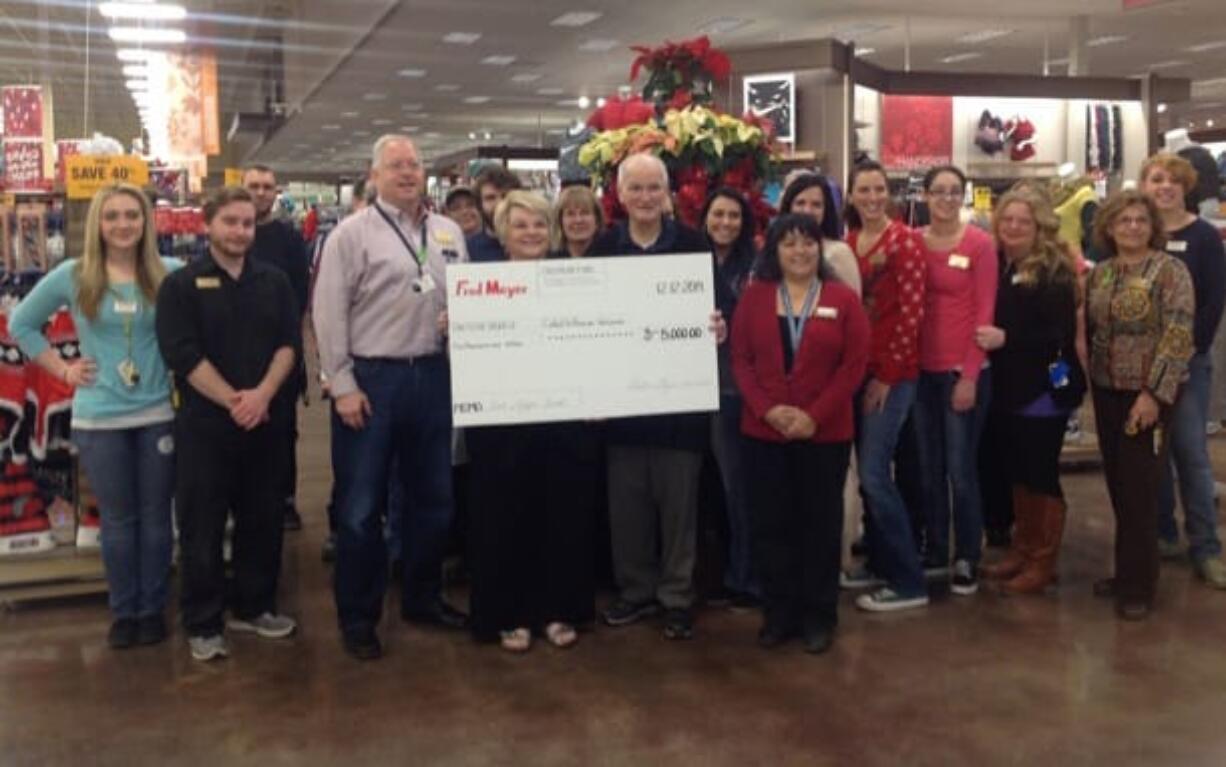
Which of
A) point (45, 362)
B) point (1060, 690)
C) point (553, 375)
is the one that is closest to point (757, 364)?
point (553, 375)

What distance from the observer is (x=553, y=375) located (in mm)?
3664

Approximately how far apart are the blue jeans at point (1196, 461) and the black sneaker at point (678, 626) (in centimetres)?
198

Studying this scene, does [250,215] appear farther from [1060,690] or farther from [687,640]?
[1060,690]

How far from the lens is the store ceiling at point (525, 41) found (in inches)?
A: 459

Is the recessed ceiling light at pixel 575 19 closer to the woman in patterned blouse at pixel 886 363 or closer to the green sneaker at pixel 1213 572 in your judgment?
the woman in patterned blouse at pixel 886 363

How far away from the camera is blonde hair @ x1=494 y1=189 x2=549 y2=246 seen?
374 cm

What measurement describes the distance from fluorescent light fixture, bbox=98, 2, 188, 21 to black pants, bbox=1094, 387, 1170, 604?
10.1 meters

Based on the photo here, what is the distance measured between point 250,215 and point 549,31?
9437 millimetres

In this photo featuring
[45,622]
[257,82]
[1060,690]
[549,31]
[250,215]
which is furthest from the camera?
[257,82]

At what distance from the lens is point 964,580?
14.4 feet

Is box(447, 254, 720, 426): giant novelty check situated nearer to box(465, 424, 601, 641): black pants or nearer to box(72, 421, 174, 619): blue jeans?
box(465, 424, 601, 641): black pants

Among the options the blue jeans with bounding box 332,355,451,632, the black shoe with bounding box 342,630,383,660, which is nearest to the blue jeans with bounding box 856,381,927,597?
the blue jeans with bounding box 332,355,451,632

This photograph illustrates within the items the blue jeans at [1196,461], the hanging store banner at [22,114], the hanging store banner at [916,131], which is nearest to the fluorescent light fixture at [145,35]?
the hanging store banner at [22,114]

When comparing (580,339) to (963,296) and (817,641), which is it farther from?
(963,296)
